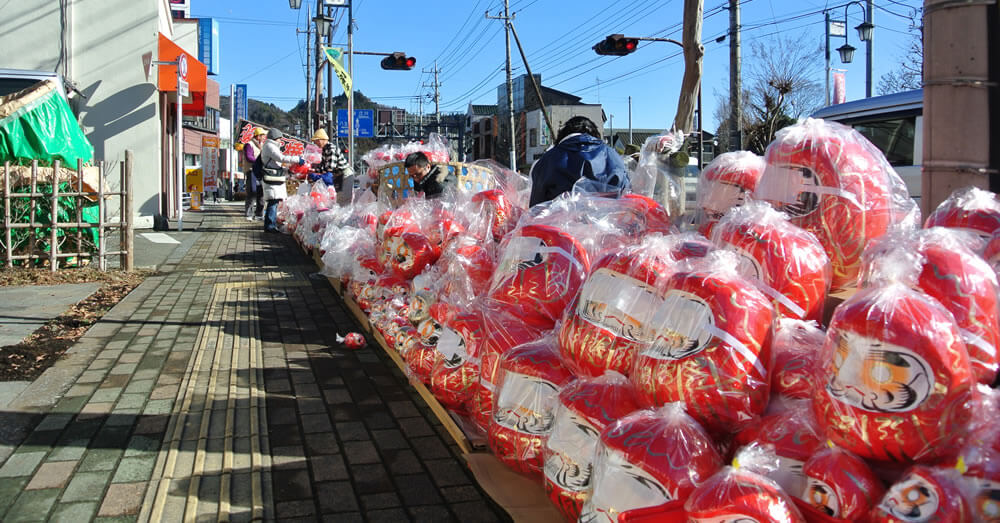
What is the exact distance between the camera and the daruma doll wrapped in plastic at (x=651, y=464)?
1.83 m

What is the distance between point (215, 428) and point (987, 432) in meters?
3.33

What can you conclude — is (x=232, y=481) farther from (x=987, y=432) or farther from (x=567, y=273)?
(x=987, y=432)

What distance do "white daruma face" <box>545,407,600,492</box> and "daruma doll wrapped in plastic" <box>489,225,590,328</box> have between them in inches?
29.0

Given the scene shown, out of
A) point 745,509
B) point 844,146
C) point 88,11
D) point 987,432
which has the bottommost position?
point 745,509

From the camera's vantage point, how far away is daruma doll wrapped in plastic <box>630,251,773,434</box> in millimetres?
1963

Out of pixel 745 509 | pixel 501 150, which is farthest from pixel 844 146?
pixel 501 150

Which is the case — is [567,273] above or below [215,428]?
above

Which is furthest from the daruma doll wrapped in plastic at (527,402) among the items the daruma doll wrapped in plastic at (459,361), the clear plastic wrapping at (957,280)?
the clear plastic wrapping at (957,280)

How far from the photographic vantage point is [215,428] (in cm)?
370

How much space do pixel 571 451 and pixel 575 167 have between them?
244cm

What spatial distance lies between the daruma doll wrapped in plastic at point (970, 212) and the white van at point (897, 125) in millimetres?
5379

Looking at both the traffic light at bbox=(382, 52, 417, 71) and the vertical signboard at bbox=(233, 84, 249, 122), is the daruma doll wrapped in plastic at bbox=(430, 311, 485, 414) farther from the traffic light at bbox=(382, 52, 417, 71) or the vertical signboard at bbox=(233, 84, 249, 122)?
the vertical signboard at bbox=(233, 84, 249, 122)

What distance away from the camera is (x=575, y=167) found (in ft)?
14.6

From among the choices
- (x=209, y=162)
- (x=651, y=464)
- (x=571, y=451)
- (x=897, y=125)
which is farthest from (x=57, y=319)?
(x=209, y=162)
